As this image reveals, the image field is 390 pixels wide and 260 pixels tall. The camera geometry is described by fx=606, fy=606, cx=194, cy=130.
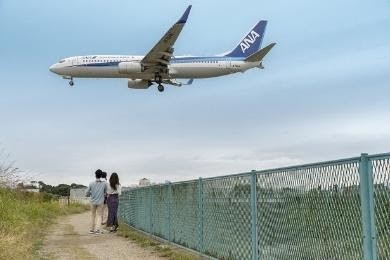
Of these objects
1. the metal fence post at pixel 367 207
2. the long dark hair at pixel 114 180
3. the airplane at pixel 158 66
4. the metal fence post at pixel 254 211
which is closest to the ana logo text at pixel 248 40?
the airplane at pixel 158 66

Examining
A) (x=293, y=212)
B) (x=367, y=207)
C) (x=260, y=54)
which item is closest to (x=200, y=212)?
(x=293, y=212)

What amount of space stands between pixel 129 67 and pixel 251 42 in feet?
51.2

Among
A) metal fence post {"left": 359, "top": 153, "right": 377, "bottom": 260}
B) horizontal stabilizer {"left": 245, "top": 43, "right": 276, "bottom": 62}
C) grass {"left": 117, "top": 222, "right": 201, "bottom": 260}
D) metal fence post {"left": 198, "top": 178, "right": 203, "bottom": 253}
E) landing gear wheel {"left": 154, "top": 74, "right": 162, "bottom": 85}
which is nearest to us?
metal fence post {"left": 359, "top": 153, "right": 377, "bottom": 260}

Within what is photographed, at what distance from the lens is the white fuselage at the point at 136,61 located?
115 feet

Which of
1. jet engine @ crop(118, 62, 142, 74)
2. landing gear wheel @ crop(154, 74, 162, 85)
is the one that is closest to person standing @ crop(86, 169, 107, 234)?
jet engine @ crop(118, 62, 142, 74)

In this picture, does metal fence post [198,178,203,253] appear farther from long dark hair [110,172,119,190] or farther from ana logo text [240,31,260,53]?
ana logo text [240,31,260,53]

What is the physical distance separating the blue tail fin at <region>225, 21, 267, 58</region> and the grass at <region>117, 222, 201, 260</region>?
28.5m

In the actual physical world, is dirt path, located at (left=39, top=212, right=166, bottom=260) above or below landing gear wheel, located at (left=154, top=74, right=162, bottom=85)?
below

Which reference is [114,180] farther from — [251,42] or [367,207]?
[251,42]

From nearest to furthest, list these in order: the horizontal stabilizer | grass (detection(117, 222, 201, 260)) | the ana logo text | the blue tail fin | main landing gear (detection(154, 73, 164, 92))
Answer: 1. grass (detection(117, 222, 201, 260))
2. main landing gear (detection(154, 73, 164, 92))
3. the horizontal stabilizer
4. the blue tail fin
5. the ana logo text

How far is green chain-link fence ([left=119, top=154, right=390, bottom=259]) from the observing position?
4.64 meters

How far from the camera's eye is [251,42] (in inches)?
1783

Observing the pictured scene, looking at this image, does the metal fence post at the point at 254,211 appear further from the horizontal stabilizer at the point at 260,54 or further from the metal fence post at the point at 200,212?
the horizontal stabilizer at the point at 260,54

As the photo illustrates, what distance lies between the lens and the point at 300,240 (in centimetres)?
615
